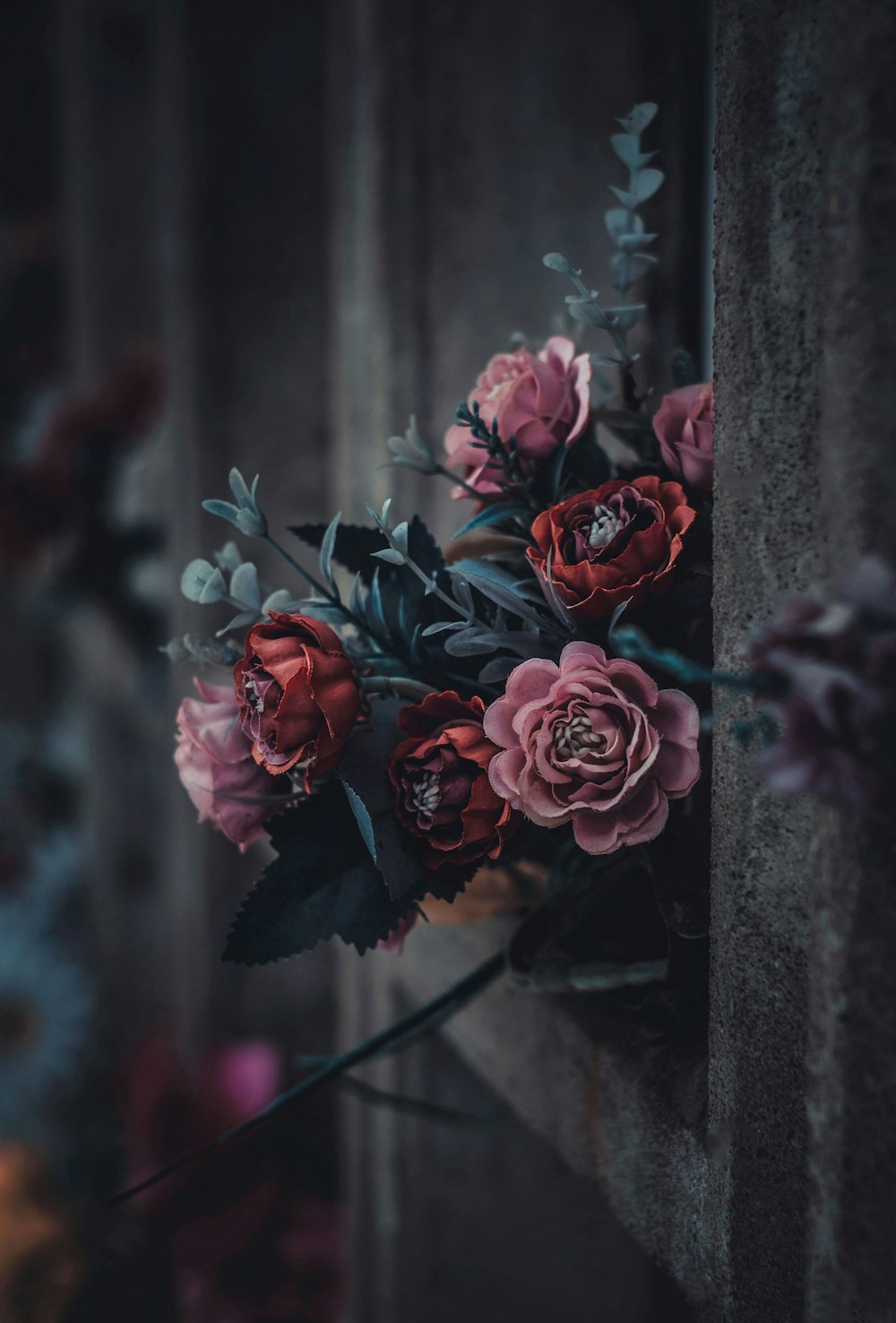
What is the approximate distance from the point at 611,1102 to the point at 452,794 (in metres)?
0.26

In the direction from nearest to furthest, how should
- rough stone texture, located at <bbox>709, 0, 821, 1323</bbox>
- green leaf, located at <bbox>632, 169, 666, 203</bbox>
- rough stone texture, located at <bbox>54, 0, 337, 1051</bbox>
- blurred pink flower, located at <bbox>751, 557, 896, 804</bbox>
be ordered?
blurred pink flower, located at <bbox>751, 557, 896, 804</bbox> < rough stone texture, located at <bbox>709, 0, 821, 1323</bbox> < green leaf, located at <bbox>632, 169, 666, 203</bbox> < rough stone texture, located at <bbox>54, 0, 337, 1051</bbox>

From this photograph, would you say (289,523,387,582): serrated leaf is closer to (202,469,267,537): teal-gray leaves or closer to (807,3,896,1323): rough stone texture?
(202,469,267,537): teal-gray leaves

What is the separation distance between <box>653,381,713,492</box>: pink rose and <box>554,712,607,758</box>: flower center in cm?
16

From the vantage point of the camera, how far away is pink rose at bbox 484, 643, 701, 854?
360mm

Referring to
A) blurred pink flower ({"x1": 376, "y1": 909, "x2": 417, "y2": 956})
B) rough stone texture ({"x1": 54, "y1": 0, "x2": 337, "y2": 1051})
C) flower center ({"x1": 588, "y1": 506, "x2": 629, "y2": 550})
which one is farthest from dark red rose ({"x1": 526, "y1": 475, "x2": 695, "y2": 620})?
rough stone texture ({"x1": 54, "y1": 0, "x2": 337, "y2": 1051})

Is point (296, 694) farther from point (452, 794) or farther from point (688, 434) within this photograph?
point (688, 434)

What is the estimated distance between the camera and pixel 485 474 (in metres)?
0.49

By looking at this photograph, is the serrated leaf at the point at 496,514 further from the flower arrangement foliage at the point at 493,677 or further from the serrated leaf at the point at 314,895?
the serrated leaf at the point at 314,895

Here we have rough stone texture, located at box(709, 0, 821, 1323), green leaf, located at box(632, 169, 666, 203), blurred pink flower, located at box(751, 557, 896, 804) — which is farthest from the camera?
green leaf, located at box(632, 169, 666, 203)

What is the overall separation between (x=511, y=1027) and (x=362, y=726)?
35 centimetres

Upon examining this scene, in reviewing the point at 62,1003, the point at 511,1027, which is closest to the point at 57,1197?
the point at 62,1003

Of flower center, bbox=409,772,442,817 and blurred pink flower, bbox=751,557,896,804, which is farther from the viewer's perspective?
flower center, bbox=409,772,442,817

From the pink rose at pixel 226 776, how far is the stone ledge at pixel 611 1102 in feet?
0.87

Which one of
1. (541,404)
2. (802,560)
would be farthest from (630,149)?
(802,560)
